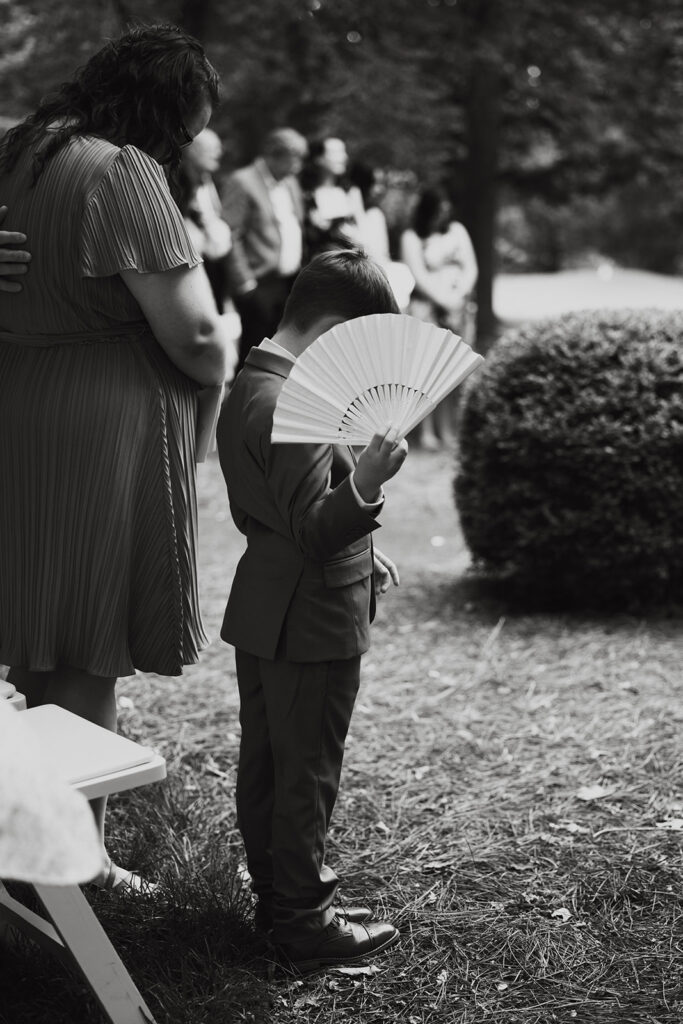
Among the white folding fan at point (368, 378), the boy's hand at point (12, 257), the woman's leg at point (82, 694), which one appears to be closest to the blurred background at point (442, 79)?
the boy's hand at point (12, 257)

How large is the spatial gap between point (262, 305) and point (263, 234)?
533mm

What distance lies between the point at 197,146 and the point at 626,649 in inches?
191

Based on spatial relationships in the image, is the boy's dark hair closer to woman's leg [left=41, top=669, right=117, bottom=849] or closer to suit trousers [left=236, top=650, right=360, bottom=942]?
suit trousers [left=236, top=650, right=360, bottom=942]

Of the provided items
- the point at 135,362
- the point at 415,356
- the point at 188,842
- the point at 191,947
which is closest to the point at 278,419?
the point at 415,356

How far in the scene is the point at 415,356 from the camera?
238 cm

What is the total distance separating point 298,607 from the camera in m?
2.67

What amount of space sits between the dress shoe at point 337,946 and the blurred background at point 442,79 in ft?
36.4

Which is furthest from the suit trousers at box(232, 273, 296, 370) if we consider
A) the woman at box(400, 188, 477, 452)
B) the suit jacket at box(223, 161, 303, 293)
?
the woman at box(400, 188, 477, 452)

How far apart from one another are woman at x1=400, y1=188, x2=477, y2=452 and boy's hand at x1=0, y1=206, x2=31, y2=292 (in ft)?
27.2

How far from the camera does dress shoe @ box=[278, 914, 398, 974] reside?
2.81 metres

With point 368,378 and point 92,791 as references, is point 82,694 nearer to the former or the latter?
point 92,791

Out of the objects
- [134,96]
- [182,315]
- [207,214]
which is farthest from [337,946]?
[207,214]

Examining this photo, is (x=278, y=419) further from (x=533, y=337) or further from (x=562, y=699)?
(x=533, y=337)

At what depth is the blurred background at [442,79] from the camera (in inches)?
563
